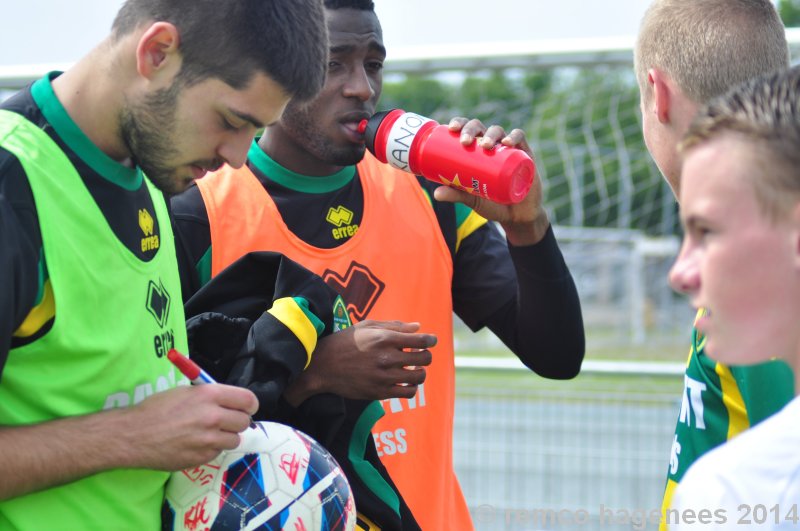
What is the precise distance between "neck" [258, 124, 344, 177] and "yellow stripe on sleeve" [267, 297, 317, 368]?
63 cm

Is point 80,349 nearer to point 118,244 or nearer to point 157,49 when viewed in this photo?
point 118,244

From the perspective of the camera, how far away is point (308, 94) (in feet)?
7.23

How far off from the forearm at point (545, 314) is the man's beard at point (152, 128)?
1038mm

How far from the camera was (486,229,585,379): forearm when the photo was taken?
2725 millimetres

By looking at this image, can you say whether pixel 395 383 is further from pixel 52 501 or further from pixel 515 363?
pixel 515 363

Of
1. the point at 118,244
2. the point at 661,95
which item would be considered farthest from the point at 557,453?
the point at 118,244

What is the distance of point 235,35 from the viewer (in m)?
2.06

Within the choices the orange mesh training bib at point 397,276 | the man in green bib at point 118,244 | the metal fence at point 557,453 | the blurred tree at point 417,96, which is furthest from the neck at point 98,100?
the metal fence at point 557,453

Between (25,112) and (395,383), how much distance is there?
1016mm

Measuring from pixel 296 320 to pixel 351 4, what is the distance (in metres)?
1.04

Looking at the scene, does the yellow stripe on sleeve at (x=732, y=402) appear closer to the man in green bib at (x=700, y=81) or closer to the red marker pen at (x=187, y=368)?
the man in green bib at (x=700, y=81)

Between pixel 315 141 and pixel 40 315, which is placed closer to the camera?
pixel 40 315

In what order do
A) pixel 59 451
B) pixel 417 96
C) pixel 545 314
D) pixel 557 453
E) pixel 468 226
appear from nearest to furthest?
pixel 59 451, pixel 545 314, pixel 468 226, pixel 557 453, pixel 417 96

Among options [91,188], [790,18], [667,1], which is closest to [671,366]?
[667,1]
